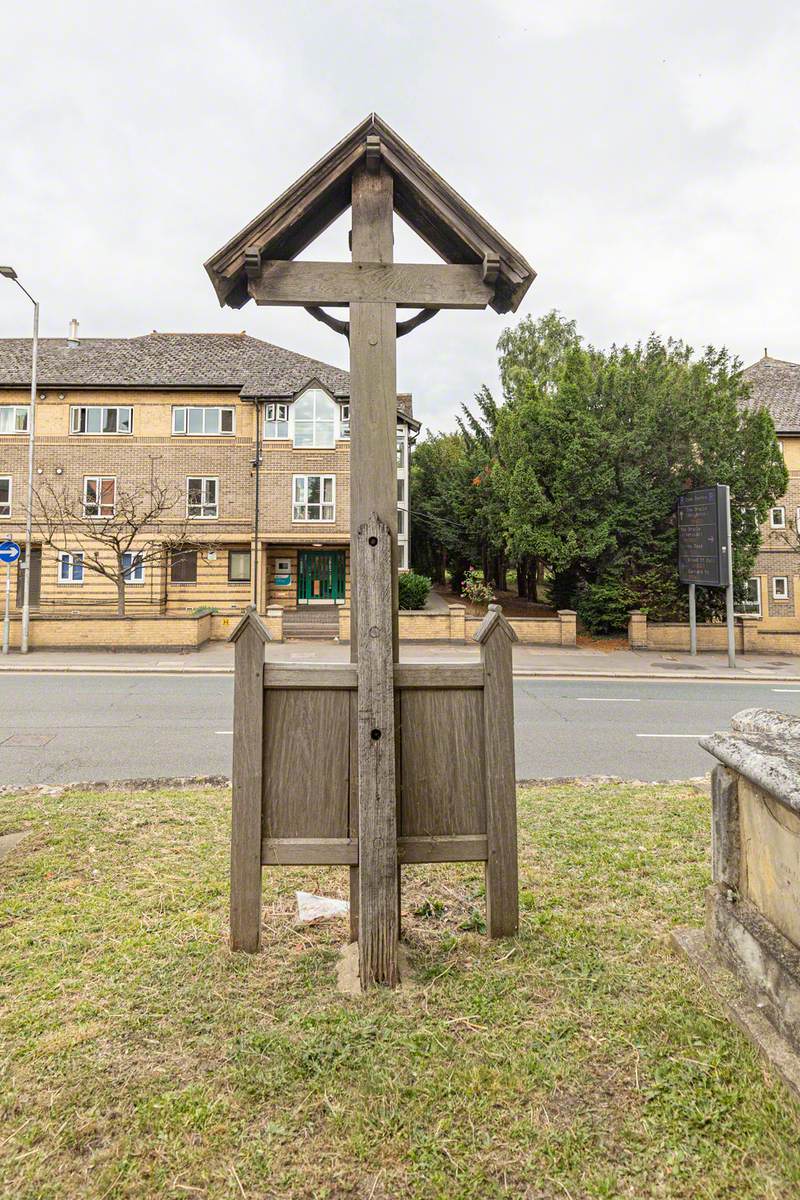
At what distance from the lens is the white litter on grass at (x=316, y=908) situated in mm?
3647

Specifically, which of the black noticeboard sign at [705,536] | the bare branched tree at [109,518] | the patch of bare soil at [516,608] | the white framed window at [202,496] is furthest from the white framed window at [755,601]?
the bare branched tree at [109,518]

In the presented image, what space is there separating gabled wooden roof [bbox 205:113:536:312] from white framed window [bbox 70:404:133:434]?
28.6 meters

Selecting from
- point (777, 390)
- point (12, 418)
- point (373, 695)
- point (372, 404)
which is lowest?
point (373, 695)

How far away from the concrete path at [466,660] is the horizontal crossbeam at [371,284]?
12.7m

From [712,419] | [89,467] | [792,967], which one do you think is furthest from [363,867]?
[89,467]

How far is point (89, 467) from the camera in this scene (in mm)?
28891

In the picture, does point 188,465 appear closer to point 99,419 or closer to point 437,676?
point 99,419

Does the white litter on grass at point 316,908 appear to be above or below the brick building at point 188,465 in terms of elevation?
below

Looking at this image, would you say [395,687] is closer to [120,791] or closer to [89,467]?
[120,791]

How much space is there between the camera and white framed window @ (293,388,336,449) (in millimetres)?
28750

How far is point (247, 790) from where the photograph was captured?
3.17 meters

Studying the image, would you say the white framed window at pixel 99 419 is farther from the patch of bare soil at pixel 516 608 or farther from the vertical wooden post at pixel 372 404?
the vertical wooden post at pixel 372 404

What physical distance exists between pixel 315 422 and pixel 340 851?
27482mm

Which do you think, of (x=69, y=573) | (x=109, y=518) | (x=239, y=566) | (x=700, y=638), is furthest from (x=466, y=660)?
(x=69, y=573)
